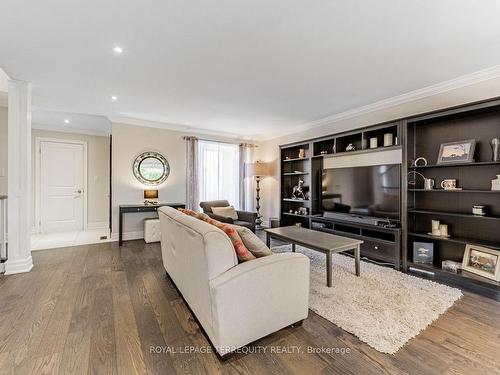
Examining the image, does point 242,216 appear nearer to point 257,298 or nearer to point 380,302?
point 380,302

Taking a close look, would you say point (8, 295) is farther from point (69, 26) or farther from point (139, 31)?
point (139, 31)

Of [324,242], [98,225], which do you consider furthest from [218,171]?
[324,242]

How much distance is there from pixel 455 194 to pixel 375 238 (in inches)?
42.7

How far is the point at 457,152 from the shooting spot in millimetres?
2803

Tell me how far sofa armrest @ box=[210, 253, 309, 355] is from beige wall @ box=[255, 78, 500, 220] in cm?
299

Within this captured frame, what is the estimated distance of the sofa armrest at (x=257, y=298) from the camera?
1.48 m

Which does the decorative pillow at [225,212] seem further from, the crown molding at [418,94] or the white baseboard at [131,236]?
the crown molding at [418,94]

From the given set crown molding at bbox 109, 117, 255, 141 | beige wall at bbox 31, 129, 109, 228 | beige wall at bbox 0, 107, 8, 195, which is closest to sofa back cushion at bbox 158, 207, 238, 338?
crown molding at bbox 109, 117, 255, 141

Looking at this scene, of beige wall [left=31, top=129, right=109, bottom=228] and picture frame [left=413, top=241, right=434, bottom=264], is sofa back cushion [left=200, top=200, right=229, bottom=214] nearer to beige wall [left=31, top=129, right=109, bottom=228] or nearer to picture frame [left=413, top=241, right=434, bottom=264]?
beige wall [left=31, top=129, right=109, bottom=228]

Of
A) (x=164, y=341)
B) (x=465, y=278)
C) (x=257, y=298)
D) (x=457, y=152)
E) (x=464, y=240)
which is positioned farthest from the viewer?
(x=457, y=152)

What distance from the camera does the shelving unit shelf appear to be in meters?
2.62

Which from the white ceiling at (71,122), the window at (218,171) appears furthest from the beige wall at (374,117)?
the white ceiling at (71,122)

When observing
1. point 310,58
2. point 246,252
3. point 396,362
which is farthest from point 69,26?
point 396,362

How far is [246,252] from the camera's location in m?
1.72
